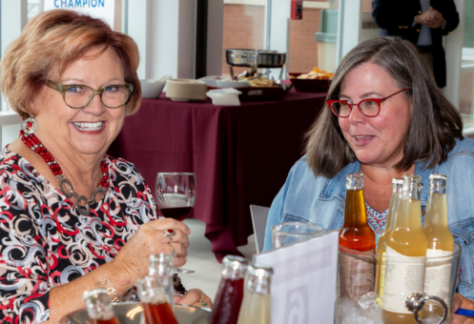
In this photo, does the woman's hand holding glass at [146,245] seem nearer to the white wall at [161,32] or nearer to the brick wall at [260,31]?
the white wall at [161,32]

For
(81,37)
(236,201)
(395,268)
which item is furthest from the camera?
(236,201)

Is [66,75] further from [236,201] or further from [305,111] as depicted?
[305,111]

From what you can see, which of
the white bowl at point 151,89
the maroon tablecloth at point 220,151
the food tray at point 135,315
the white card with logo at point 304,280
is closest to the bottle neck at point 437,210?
the white card with logo at point 304,280

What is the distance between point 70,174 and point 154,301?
3.15 feet

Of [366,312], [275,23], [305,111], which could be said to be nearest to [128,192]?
[366,312]

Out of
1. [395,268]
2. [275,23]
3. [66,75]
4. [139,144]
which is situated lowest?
[139,144]

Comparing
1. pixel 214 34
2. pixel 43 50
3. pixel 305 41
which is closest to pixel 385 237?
pixel 43 50

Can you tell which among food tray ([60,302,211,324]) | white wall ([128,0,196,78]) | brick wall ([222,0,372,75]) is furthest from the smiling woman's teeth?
brick wall ([222,0,372,75])

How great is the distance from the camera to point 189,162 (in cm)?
357

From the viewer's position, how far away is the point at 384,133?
159 centimetres

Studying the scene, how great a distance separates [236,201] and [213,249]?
339 millimetres

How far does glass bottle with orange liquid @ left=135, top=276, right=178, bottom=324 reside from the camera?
619 millimetres

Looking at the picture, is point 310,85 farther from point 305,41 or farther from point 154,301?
point 154,301

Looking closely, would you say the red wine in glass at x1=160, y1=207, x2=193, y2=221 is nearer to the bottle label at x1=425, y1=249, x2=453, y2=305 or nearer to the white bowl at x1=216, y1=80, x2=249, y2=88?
the bottle label at x1=425, y1=249, x2=453, y2=305
